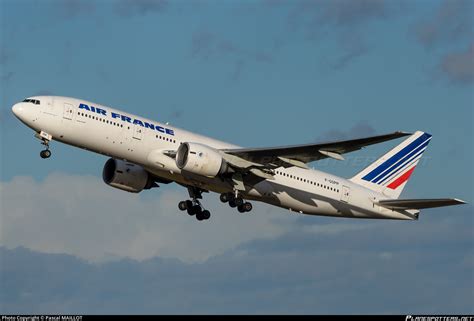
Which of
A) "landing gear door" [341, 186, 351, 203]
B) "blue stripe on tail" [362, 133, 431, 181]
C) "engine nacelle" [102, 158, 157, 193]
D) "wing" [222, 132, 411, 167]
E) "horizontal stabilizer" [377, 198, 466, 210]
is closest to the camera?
"wing" [222, 132, 411, 167]

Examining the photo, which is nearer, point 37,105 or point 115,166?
point 37,105

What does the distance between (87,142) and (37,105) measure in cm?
323

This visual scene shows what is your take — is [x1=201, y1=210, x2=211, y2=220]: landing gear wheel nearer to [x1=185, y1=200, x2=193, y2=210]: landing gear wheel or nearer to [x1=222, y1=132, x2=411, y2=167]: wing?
[x1=185, y1=200, x2=193, y2=210]: landing gear wheel

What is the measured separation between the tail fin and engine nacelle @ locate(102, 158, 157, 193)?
12661mm

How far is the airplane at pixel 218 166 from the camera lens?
52250mm

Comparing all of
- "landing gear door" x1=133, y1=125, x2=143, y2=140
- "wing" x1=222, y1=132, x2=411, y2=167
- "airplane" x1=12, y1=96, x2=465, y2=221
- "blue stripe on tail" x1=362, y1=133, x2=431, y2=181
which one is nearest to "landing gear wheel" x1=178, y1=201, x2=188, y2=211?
"airplane" x1=12, y1=96, x2=465, y2=221

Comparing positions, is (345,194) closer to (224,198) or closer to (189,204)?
(224,198)

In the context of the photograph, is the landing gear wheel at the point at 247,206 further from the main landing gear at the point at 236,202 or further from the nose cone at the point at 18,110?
the nose cone at the point at 18,110

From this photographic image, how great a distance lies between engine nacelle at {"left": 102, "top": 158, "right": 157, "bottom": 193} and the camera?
195ft

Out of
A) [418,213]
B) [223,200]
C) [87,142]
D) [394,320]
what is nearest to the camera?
[394,320]

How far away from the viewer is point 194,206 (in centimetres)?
6062

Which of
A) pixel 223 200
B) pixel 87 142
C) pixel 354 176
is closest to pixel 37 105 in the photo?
pixel 87 142

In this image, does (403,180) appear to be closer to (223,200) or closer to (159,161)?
(223,200)

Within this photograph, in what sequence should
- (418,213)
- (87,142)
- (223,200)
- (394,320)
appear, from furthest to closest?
(418,213) < (223,200) < (87,142) < (394,320)
